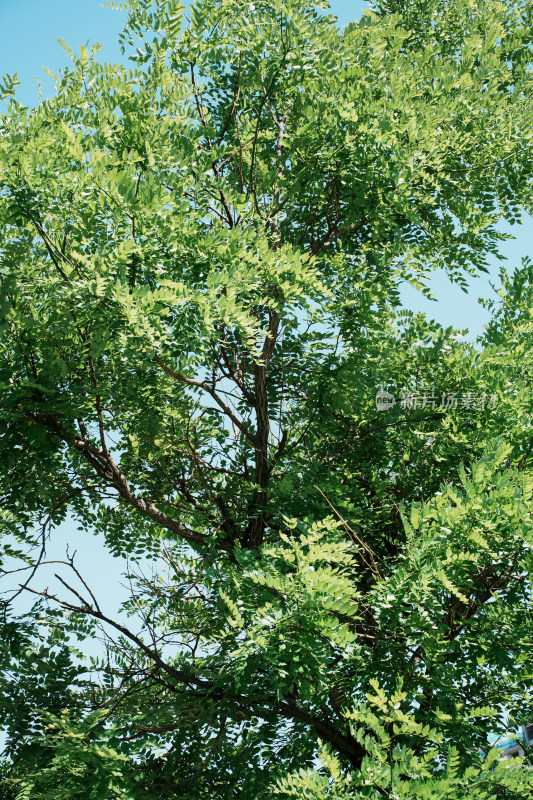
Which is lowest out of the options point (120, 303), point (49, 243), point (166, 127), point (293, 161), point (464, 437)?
point (464, 437)

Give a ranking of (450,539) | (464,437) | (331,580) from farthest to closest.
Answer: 1. (464,437)
2. (450,539)
3. (331,580)

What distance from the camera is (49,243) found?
15.3ft

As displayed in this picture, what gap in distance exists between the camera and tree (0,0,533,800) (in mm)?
4188

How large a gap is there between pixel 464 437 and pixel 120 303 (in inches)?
111

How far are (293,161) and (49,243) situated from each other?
8.28 ft

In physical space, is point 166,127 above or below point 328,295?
above

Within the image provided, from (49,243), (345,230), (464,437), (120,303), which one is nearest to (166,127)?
(49,243)

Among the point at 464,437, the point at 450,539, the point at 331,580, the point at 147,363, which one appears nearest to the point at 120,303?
the point at 147,363

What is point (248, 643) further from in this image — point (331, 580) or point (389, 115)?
A: point (389, 115)

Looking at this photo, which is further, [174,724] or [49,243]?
[174,724]

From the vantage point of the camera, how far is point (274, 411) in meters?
6.45

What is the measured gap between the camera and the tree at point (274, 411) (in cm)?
419

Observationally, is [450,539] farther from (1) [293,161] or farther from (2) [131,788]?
(1) [293,161]

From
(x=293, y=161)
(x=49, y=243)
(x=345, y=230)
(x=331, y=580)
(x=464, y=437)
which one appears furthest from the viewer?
(x=345, y=230)
